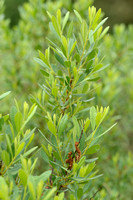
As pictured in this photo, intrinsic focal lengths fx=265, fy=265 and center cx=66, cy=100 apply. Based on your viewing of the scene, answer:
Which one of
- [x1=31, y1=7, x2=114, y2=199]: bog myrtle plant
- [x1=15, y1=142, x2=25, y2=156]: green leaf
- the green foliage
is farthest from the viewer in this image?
the green foliage

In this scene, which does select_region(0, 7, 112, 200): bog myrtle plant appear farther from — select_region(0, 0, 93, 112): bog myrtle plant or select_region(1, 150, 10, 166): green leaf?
select_region(0, 0, 93, 112): bog myrtle plant

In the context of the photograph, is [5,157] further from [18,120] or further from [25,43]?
[25,43]

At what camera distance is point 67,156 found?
0.82 m

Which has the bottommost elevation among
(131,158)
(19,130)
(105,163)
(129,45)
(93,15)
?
(105,163)

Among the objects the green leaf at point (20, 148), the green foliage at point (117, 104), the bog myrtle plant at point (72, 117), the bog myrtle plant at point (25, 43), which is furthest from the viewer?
the bog myrtle plant at point (25, 43)

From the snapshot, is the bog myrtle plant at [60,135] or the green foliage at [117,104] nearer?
the bog myrtle plant at [60,135]

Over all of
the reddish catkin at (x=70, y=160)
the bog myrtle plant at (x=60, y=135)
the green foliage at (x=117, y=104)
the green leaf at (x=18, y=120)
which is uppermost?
the green leaf at (x=18, y=120)

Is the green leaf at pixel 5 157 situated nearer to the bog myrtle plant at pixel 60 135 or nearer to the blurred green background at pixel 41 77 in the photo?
the bog myrtle plant at pixel 60 135

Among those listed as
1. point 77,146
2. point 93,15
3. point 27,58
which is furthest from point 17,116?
point 27,58

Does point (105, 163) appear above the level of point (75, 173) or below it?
below

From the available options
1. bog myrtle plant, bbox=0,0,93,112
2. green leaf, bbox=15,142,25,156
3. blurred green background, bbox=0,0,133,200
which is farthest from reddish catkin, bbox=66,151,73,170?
bog myrtle plant, bbox=0,0,93,112

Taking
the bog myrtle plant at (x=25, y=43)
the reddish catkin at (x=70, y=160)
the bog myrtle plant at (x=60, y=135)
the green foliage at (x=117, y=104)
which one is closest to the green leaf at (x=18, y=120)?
the bog myrtle plant at (x=60, y=135)

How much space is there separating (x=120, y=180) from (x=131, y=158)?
0.20 metres

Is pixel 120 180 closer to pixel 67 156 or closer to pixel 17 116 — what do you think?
pixel 67 156
